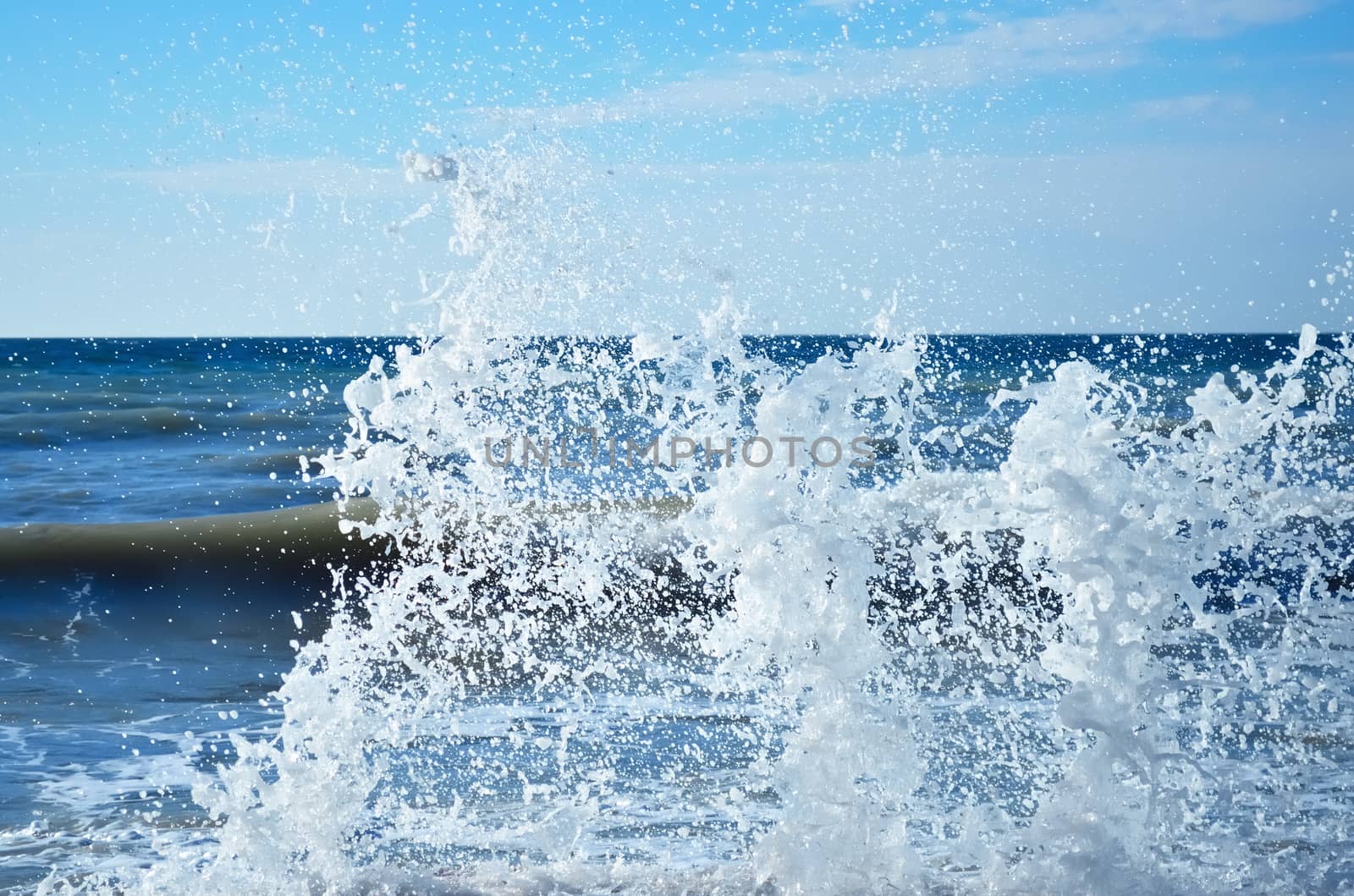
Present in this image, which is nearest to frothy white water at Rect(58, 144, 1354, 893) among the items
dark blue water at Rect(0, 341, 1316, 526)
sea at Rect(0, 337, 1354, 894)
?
sea at Rect(0, 337, 1354, 894)

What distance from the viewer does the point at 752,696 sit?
4750 mm

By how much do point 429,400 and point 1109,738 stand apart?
2.41 metres

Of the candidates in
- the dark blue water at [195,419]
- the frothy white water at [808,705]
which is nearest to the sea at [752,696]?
the frothy white water at [808,705]

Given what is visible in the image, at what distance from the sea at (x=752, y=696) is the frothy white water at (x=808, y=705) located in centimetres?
1

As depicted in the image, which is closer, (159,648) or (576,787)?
(576,787)

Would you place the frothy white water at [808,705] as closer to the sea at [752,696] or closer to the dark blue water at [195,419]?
the sea at [752,696]

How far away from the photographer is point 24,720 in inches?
180

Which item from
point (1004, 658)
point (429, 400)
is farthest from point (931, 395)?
point (429, 400)

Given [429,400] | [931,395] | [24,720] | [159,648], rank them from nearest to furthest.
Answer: [429,400] → [24,720] → [159,648] → [931,395]

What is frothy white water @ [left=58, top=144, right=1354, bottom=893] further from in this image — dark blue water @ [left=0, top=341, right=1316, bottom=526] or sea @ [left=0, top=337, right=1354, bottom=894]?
dark blue water @ [left=0, top=341, right=1316, bottom=526]

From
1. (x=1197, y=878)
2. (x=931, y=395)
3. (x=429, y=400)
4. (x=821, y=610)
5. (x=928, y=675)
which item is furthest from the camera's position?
(x=931, y=395)

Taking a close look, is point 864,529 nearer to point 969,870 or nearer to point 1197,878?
point 969,870

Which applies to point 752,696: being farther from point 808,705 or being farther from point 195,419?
point 195,419

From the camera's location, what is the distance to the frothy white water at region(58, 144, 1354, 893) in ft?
10.3
